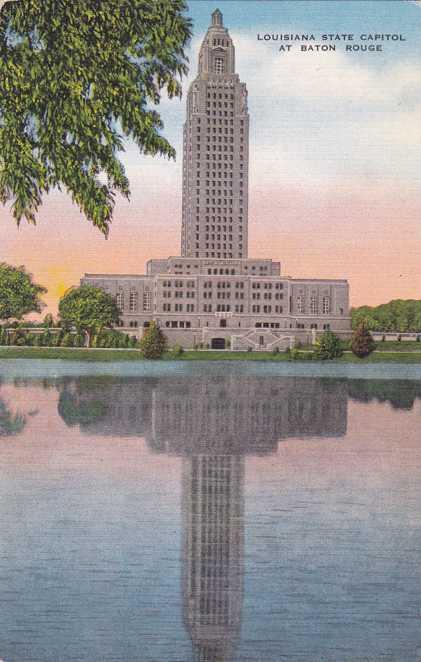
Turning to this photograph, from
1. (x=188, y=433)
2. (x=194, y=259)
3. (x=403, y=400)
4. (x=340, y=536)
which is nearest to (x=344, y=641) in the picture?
(x=340, y=536)

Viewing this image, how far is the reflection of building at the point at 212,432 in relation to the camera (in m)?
2.48

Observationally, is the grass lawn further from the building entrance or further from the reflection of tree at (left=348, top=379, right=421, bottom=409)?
the reflection of tree at (left=348, top=379, right=421, bottom=409)

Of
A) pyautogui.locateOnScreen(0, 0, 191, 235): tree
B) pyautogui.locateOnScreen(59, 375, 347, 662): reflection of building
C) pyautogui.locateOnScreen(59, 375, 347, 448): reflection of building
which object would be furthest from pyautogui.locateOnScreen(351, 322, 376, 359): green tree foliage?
pyautogui.locateOnScreen(0, 0, 191, 235): tree

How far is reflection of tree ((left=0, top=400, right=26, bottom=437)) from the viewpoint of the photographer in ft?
21.3

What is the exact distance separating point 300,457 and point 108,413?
10.5 feet

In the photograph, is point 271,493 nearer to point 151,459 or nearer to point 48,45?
point 151,459

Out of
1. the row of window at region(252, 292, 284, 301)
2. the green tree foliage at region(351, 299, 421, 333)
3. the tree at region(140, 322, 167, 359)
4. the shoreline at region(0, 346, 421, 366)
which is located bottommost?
the shoreline at region(0, 346, 421, 366)

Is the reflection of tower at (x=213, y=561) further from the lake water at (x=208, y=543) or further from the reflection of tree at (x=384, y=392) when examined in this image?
the reflection of tree at (x=384, y=392)

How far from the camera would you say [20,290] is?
5.84 meters

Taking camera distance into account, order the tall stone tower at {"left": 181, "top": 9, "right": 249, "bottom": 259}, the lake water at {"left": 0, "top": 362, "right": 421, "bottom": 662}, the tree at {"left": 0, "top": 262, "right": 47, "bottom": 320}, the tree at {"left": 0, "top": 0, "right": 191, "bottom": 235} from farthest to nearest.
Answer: the tree at {"left": 0, "top": 262, "right": 47, "bottom": 320} < the tall stone tower at {"left": 181, "top": 9, "right": 249, "bottom": 259} < the tree at {"left": 0, "top": 0, "right": 191, "bottom": 235} < the lake water at {"left": 0, "top": 362, "right": 421, "bottom": 662}

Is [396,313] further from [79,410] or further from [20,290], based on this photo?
[20,290]

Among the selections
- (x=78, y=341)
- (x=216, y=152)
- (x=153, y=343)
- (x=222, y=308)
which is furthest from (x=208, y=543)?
(x=222, y=308)

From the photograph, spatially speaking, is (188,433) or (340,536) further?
(188,433)

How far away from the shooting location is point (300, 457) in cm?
532
